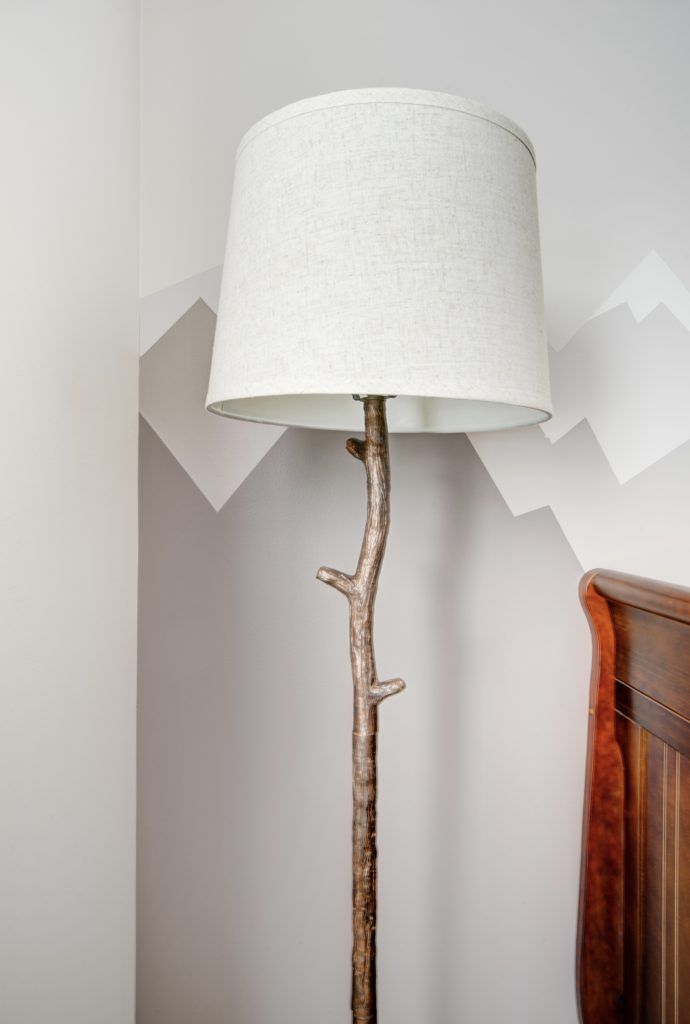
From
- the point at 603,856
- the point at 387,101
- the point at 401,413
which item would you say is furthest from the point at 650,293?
the point at 603,856

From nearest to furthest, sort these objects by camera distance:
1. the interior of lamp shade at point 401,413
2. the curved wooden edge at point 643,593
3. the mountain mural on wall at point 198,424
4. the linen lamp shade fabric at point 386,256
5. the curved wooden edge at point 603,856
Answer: the linen lamp shade fabric at point 386,256 < the curved wooden edge at point 643,593 < the interior of lamp shade at point 401,413 < the curved wooden edge at point 603,856 < the mountain mural on wall at point 198,424

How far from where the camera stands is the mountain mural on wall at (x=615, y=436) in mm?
1289

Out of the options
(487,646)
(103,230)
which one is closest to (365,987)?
(487,646)

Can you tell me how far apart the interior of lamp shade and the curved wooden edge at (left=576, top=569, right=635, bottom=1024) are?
12.9 inches

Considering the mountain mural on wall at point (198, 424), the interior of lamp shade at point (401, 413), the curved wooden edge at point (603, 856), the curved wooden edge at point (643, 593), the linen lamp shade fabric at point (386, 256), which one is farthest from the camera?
the mountain mural on wall at point (198, 424)

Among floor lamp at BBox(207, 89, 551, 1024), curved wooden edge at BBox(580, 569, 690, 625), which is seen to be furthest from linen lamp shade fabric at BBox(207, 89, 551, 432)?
curved wooden edge at BBox(580, 569, 690, 625)

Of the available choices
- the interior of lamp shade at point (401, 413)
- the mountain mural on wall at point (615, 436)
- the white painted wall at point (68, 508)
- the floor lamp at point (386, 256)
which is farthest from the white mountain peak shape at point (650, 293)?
the white painted wall at point (68, 508)

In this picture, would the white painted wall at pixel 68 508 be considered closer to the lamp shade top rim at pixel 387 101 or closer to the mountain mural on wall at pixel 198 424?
the mountain mural on wall at pixel 198 424

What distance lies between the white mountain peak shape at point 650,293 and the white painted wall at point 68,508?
2.75ft

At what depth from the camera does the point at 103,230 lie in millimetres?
1205

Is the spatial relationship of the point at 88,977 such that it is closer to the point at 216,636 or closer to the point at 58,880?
the point at 58,880

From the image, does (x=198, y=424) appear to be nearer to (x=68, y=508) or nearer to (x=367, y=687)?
(x=68, y=508)

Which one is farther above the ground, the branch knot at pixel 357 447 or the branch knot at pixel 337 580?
the branch knot at pixel 357 447

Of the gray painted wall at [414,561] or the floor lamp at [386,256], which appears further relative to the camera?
the gray painted wall at [414,561]
